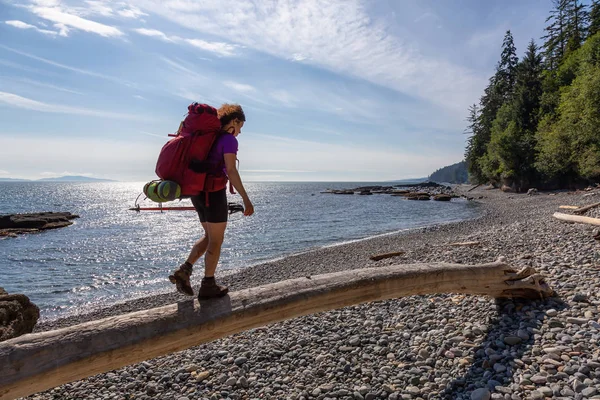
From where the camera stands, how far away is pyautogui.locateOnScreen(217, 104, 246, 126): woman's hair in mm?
4098

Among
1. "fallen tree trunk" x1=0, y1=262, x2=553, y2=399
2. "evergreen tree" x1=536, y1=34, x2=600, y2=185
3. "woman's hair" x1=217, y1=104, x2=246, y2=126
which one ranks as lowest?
"fallen tree trunk" x1=0, y1=262, x2=553, y2=399

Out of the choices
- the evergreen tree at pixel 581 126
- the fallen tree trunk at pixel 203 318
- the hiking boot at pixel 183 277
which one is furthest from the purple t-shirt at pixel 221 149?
the evergreen tree at pixel 581 126

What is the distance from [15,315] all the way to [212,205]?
482cm

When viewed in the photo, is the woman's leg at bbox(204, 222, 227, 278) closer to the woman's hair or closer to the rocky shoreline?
the woman's hair

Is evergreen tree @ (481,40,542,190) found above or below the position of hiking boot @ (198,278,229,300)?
above

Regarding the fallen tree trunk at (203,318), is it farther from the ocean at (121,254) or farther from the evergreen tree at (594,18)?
the evergreen tree at (594,18)

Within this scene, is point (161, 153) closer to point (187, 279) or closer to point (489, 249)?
point (187, 279)

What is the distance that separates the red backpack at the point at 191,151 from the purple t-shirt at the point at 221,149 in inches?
2.9

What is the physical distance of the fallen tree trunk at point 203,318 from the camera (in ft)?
10.4

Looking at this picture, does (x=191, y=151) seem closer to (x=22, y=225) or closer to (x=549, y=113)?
(x=22, y=225)

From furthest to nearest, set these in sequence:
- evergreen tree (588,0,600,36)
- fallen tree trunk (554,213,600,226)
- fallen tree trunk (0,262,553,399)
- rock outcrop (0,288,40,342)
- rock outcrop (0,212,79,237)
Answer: evergreen tree (588,0,600,36) < rock outcrop (0,212,79,237) < fallen tree trunk (554,213,600,226) < rock outcrop (0,288,40,342) < fallen tree trunk (0,262,553,399)

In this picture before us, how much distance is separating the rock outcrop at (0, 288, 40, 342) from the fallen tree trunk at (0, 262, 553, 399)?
3.23 meters

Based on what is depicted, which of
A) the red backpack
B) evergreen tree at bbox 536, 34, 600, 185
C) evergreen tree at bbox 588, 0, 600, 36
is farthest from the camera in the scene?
evergreen tree at bbox 588, 0, 600, 36

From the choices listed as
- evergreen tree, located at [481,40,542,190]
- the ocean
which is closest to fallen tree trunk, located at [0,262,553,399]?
the ocean
